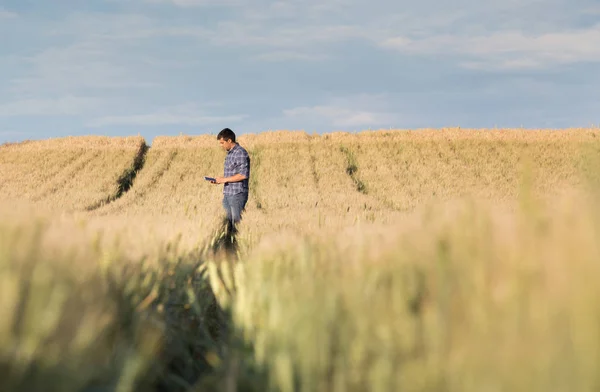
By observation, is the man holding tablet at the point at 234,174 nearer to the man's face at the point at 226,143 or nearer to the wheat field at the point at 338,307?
the man's face at the point at 226,143

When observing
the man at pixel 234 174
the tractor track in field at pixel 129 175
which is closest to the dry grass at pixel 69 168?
the tractor track in field at pixel 129 175

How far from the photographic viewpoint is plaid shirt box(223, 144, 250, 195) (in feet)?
26.9

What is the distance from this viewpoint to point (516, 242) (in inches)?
70.4

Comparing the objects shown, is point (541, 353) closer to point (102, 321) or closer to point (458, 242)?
point (458, 242)

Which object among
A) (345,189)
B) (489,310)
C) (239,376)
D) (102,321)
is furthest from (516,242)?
(345,189)

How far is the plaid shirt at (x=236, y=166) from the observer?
26.9 feet

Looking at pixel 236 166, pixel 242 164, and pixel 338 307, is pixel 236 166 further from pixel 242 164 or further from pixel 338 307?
pixel 338 307

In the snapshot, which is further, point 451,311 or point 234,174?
point 234,174

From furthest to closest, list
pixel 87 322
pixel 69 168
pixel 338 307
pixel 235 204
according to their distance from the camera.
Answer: pixel 69 168, pixel 235 204, pixel 338 307, pixel 87 322

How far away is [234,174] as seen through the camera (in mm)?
8352

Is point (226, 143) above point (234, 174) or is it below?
above

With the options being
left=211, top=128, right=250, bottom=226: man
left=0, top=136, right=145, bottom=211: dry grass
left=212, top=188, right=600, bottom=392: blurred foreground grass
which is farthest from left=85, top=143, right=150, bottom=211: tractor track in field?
left=212, top=188, right=600, bottom=392: blurred foreground grass

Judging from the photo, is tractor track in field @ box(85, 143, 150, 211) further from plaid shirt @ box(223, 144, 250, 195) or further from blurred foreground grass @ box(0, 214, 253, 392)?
blurred foreground grass @ box(0, 214, 253, 392)

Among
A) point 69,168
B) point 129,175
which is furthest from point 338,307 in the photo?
point 69,168
